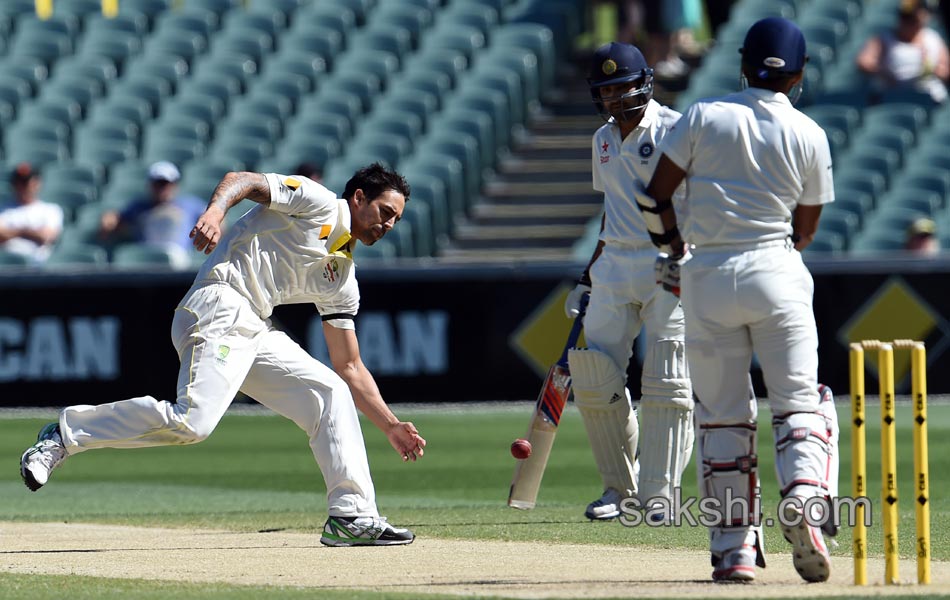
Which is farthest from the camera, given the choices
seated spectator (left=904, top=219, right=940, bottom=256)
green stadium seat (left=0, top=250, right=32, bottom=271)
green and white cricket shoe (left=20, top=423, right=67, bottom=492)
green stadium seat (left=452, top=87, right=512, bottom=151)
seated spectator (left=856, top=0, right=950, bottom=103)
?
green stadium seat (left=452, top=87, right=512, bottom=151)

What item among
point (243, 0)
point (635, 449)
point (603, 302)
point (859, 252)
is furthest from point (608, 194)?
point (243, 0)

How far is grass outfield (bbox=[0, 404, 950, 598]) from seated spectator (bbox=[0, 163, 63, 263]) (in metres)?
2.01

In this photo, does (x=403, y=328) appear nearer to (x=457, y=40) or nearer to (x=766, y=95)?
(x=457, y=40)

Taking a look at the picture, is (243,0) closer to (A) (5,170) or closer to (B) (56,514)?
(A) (5,170)

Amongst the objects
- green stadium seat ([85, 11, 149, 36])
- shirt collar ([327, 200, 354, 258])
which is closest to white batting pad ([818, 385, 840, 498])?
shirt collar ([327, 200, 354, 258])

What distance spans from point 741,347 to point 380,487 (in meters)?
4.65

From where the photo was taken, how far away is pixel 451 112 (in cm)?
1784

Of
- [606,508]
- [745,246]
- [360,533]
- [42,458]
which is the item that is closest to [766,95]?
[745,246]

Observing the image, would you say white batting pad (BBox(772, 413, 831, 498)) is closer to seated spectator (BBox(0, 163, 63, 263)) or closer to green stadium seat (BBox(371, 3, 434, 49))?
seated spectator (BBox(0, 163, 63, 263))

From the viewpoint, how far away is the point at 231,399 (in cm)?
661

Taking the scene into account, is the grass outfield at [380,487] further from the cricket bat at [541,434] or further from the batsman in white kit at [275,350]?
the batsman in white kit at [275,350]

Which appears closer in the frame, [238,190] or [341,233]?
[238,190]

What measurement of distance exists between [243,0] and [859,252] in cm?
832

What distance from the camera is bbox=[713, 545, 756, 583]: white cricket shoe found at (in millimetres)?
5562
